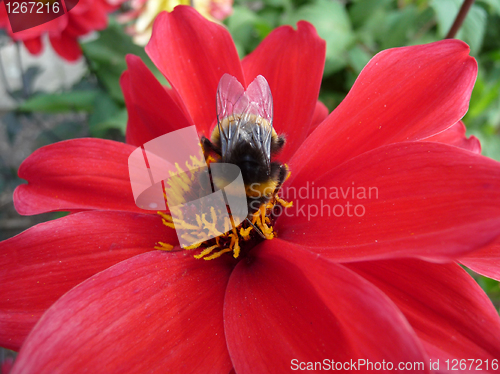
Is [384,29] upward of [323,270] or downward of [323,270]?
upward

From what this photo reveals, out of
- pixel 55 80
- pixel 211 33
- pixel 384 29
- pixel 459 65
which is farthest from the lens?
pixel 55 80

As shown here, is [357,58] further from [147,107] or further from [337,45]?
[147,107]

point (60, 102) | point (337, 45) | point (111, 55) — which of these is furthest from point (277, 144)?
point (60, 102)

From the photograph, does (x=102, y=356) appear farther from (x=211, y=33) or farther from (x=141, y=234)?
(x=211, y=33)

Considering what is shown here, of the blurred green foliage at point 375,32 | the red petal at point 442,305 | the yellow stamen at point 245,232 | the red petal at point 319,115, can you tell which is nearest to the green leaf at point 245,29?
the blurred green foliage at point 375,32

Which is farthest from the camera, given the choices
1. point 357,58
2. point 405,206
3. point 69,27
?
point 357,58

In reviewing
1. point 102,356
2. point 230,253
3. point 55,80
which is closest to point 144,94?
point 230,253

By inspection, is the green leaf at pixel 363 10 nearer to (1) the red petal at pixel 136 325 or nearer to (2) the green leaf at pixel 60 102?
(2) the green leaf at pixel 60 102
